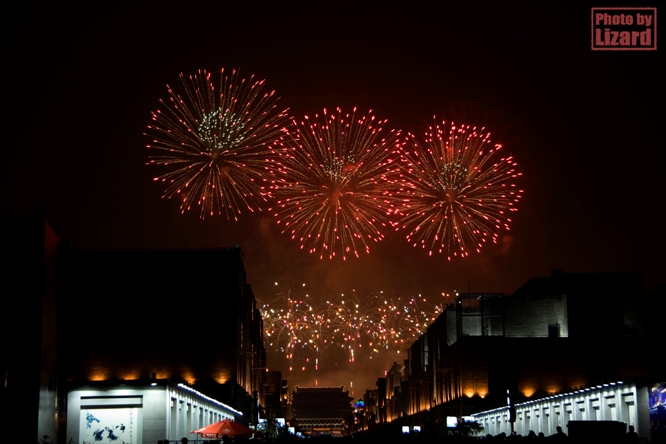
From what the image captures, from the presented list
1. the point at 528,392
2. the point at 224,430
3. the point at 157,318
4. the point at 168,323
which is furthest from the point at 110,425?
the point at 528,392

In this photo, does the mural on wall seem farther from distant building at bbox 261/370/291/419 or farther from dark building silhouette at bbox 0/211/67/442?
distant building at bbox 261/370/291/419

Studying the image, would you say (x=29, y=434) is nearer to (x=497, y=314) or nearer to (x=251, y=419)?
(x=497, y=314)

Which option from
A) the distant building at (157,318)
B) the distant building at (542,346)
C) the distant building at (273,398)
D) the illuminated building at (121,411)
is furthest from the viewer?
the distant building at (273,398)

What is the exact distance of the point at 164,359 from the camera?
70.2 m

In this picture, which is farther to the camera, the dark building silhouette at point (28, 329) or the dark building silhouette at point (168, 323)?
the dark building silhouette at point (168, 323)

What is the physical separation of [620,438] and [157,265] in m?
48.7

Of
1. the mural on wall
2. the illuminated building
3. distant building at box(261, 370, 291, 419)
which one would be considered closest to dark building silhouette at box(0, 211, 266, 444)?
the illuminated building

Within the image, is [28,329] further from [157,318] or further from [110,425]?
[157,318]

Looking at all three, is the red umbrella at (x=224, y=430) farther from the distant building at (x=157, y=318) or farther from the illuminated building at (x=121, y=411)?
the distant building at (x=157, y=318)

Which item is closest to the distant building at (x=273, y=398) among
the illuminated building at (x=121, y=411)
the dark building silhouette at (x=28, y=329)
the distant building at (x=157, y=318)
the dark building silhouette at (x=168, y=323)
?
the dark building silhouette at (x=168, y=323)

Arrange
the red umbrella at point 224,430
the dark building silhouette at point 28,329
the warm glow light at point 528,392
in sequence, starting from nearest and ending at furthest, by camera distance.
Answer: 1. the dark building silhouette at point 28,329
2. the red umbrella at point 224,430
3. the warm glow light at point 528,392

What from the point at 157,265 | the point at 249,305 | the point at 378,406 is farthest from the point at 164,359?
the point at 378,406

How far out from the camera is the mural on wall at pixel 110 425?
44.8 meters

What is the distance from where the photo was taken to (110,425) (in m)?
45.5
